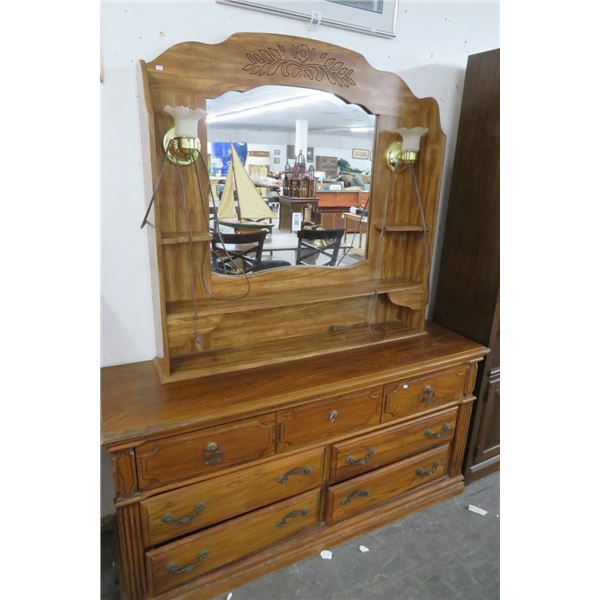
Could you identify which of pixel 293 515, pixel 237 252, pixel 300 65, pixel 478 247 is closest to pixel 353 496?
pixel 293 515

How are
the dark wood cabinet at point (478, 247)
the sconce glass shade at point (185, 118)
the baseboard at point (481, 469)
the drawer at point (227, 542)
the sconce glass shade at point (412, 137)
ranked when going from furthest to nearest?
1. the baseboard at point (481, 469)
2. the dark wood cabinet at point (478, 247)
3. the sconce glass shade at point (412, 137)
4. the drawer at point (227, 542)
5. the sconce glass shade at point (185, 118)

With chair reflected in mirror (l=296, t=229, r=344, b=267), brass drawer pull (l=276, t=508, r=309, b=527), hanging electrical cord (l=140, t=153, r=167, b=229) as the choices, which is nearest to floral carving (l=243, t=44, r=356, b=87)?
hanging electrical cord (l=140, t=153, r=167, b=229)

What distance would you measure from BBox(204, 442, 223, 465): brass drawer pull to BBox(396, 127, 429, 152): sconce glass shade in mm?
1300

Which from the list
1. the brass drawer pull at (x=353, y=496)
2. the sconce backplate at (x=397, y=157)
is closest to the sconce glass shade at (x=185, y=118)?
the sconce backplate at (x=397, y=157)

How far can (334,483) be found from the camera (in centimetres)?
160

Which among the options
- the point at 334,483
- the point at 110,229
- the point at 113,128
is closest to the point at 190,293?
the point at 110,229

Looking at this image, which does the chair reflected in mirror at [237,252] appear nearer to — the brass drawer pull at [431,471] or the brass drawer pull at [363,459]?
the brass drawer pull at [363,459]

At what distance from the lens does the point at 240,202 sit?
4.72ft

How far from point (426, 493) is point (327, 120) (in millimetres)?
1664

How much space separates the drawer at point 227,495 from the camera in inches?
50.4

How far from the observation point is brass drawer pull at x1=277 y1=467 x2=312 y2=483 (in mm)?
1455

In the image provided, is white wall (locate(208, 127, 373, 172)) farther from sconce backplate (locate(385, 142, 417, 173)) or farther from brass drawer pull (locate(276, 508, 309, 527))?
brass drawer pull (locate(276, 508, 309, 527))

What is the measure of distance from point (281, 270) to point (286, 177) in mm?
349

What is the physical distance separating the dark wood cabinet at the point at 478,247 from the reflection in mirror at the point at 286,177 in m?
0.48
